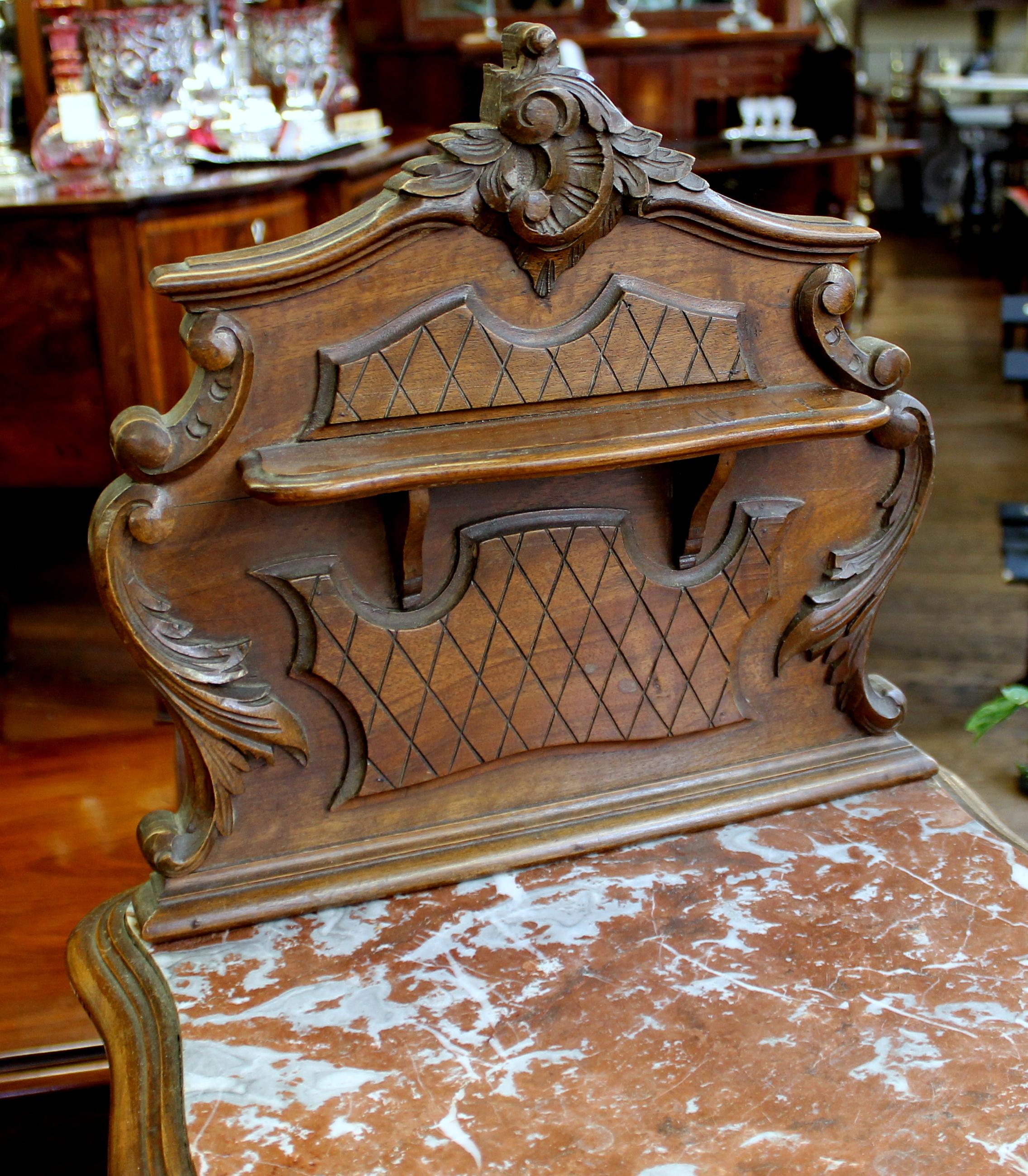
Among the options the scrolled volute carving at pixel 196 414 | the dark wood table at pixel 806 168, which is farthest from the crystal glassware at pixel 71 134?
the dark wood table at pixel 806 168

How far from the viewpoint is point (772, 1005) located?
3.65ft

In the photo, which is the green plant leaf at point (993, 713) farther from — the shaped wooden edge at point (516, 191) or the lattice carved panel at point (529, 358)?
the shaped wooden edge at point (516, 191)

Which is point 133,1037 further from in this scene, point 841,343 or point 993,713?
point 993,713

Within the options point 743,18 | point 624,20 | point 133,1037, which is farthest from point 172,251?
point 743,18

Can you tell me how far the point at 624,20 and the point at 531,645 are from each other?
503 cm

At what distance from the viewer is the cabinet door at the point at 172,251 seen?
2430mm

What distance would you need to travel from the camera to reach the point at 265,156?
297cm

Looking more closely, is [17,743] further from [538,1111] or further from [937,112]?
[937,112]

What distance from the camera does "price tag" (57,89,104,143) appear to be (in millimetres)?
2691

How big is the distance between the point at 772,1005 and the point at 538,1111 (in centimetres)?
23

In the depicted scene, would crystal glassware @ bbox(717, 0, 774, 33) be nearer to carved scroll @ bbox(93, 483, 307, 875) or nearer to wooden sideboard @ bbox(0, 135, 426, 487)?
wooden sideboard @ bbox(0, 135, 426, 487)

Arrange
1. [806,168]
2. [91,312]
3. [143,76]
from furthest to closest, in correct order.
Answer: [806,168]
[143,76]
[91,312]

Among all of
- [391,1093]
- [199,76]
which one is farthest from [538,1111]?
[199,76]

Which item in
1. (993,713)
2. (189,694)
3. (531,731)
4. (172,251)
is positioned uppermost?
(172,251)
